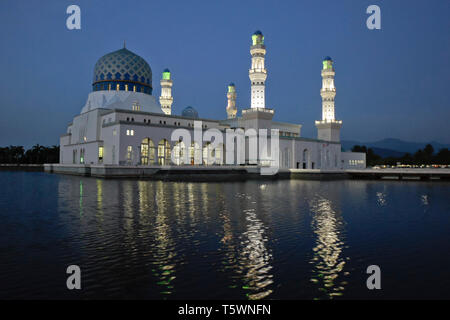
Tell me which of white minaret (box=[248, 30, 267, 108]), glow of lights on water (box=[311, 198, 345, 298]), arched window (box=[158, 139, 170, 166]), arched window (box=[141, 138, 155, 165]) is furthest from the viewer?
white minaret (box=[248, 30, 267, 108])

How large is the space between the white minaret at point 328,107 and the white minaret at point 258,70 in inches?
728

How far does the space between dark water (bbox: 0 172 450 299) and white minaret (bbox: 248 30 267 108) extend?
4779cm

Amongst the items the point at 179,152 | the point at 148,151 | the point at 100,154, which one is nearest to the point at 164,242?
the point at 148,151

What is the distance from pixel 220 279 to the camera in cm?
729

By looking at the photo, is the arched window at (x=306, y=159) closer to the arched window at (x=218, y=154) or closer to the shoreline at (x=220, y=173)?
the shoreline at (x=220, y=173)

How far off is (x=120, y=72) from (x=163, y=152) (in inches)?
689

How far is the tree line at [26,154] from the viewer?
313 feet

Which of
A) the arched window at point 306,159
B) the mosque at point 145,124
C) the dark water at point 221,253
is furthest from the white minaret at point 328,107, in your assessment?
the dark water at point 221,253

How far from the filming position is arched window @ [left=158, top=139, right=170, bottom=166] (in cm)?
5597

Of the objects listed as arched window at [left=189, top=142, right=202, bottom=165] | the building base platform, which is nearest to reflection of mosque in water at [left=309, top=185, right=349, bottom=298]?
the building base platform

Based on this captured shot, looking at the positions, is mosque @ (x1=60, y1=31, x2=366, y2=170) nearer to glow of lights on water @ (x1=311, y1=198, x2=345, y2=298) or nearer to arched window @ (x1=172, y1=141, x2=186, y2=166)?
arched window @ (x1=172, y1=141, x2=186, y2=166)

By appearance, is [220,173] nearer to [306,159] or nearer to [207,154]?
[207,154]

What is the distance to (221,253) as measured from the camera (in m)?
9.31

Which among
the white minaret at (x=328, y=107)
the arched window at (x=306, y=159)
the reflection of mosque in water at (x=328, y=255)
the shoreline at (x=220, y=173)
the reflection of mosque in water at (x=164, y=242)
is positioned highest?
the white minaret at (x=328, y=107)
